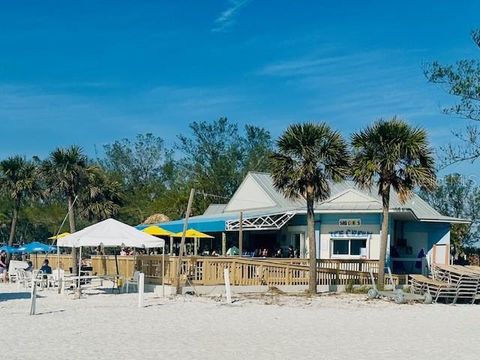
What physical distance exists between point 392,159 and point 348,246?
8.14 metres

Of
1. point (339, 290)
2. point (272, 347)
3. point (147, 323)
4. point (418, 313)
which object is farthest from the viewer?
point (339, 290)

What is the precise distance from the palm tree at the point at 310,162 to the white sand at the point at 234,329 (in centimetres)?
416

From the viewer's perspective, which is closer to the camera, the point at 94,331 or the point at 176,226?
the point at 94,331

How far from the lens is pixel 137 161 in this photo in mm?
78750

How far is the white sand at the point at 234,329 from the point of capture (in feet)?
41.9

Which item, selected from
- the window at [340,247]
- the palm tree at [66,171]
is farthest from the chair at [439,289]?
the palm tree at [66,171]

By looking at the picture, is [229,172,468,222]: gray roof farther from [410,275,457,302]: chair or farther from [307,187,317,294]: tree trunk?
[410,275,457,302]: chair

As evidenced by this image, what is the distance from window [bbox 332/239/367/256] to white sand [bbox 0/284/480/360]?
32.2 ft

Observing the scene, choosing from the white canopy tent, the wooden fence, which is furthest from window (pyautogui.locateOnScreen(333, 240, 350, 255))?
the white canopy tent

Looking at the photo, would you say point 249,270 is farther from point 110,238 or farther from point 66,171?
point 66,171

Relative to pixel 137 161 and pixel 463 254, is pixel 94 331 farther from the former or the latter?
pixel 137 161

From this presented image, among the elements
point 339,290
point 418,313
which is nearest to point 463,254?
point 339,290

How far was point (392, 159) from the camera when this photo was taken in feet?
89.0

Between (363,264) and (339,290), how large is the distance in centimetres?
244
